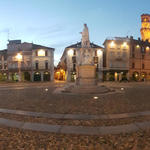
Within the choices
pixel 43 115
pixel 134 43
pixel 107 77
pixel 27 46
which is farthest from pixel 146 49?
pixel 43 115

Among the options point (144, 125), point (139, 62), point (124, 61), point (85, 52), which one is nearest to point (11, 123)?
point (144, 125)

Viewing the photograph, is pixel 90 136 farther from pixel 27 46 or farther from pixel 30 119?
pixel 27 46

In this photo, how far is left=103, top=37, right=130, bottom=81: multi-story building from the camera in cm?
4053

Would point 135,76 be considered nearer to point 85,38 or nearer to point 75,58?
point 75,58

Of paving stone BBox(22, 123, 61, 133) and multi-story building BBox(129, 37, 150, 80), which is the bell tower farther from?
paving stone BBox(22, 123, 61, 133)

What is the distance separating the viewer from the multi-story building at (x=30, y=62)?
133 feet

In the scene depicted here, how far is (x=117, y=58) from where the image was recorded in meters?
40.5

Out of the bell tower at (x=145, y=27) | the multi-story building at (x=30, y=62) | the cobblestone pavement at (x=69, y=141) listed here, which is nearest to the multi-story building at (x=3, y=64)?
the multi-story building at (x=30, y=62)

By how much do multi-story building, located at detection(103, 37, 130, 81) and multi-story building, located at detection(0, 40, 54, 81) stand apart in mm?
20653

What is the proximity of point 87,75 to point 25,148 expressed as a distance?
11969mm

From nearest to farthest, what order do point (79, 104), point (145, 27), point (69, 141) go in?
point (69, 141) < point (79, 104) < point (145, 27)

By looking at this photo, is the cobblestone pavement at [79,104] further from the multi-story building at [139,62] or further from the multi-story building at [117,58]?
the multi-story building at [139,62]

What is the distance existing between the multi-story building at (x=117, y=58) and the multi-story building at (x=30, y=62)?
20653 mm

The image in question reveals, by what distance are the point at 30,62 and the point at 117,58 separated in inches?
1235
